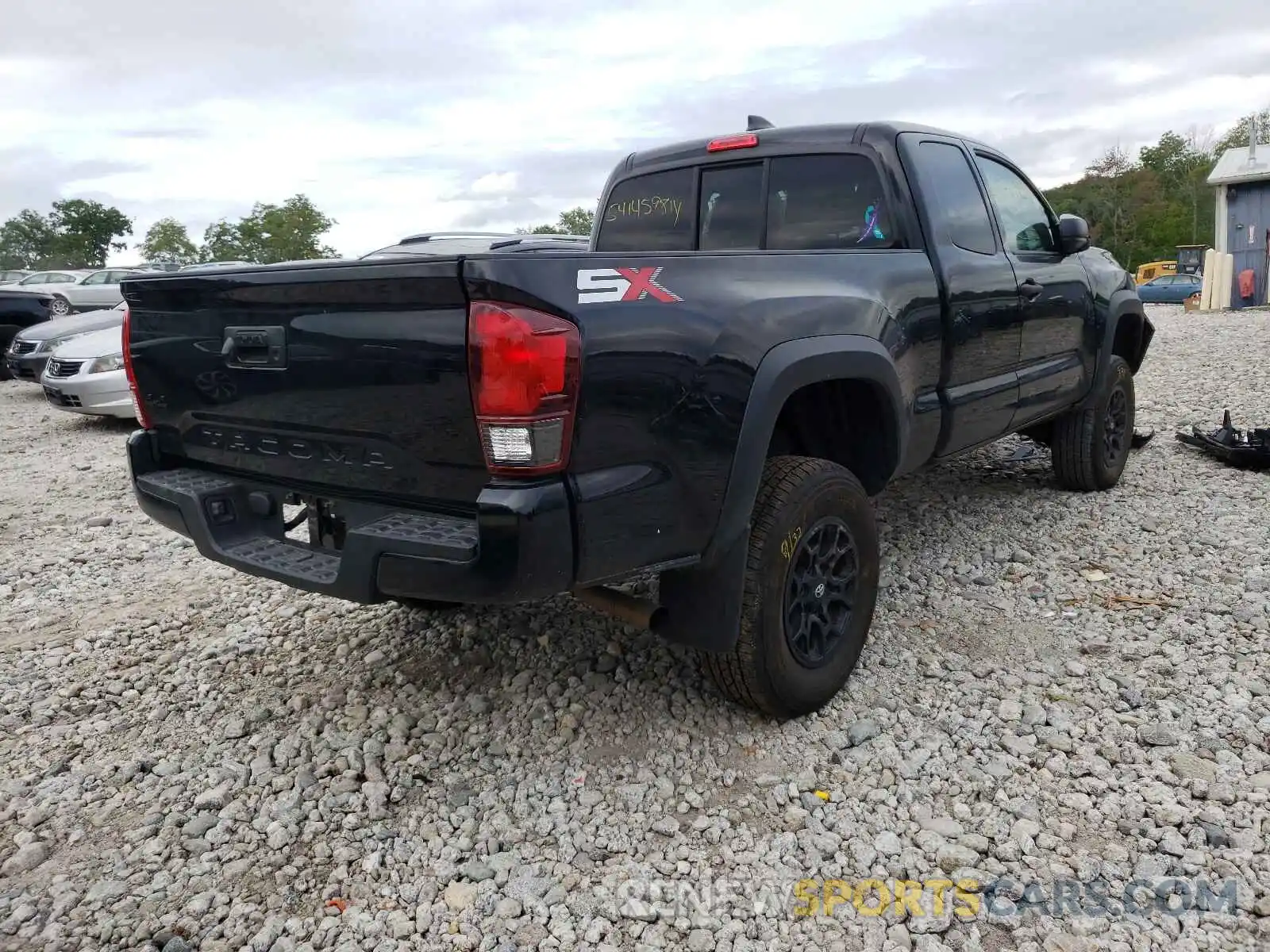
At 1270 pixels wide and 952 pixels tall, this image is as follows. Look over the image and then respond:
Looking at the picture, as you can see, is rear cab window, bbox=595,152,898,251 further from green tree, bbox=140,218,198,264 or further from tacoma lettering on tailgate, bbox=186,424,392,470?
green tree, bbox=140,218,198,264

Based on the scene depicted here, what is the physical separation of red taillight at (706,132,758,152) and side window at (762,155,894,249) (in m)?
0.15

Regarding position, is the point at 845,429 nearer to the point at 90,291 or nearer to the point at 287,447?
the point at 287,447

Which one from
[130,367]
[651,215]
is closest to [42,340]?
[130,367]

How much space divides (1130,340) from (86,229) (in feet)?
213

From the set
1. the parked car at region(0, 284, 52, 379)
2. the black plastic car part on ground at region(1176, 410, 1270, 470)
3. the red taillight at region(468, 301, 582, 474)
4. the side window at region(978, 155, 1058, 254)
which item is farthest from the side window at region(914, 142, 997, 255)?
the parked car at region(0, 284, 52, 379)

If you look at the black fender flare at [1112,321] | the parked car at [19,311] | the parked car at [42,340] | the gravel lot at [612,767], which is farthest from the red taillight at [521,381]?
the parked car at [19,311]

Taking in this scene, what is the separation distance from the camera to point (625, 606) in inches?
112

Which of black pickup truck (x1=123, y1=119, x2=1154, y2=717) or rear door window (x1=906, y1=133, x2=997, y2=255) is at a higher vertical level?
rear door window (x1=906, y1=133, x2=997, y2=255)

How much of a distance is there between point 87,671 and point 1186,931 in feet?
12.3

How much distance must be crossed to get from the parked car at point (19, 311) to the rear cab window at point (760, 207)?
10.7m

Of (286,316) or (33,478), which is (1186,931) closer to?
(286,316)

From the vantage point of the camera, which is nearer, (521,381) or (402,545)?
(521,381)

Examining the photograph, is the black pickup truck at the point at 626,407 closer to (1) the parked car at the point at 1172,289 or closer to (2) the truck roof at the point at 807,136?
(2) the truck roof at the point at 807,136

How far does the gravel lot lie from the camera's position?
234cm
